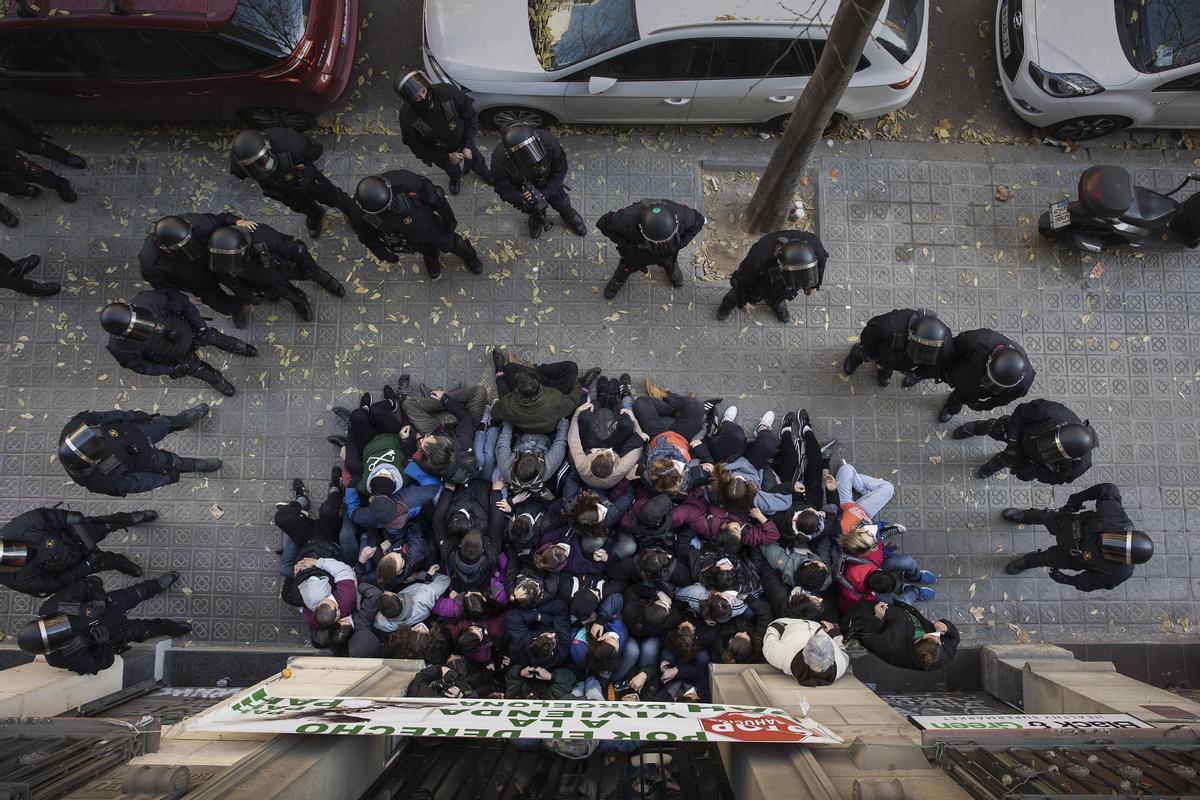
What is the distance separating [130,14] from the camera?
6.12 meters

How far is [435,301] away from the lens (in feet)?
23.6

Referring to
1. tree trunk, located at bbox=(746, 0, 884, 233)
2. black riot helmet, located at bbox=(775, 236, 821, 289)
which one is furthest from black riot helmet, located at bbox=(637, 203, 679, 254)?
tree trunk, located at bbox=(746, 0, 884, 233)

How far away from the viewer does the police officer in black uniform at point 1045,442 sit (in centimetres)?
531

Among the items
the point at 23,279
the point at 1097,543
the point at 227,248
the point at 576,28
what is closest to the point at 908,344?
the point at 1097,543

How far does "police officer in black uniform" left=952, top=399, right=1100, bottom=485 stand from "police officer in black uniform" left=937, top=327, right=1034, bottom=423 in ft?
0.81

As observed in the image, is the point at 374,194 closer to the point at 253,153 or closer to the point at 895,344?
the point at 253,153

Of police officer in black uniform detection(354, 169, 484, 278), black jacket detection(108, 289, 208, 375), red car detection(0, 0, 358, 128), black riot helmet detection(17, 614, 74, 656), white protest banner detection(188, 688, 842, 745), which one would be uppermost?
red car detection(0, 0, 358, 128)

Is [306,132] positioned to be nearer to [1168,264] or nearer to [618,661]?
[618,661]

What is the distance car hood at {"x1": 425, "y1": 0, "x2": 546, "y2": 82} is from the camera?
6625 millimetres

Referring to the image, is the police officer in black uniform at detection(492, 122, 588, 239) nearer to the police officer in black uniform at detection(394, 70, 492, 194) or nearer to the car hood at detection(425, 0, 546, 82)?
the police officer in black uniform at detection(394, 70, 492, 194)

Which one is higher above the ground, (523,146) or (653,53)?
(653,53)

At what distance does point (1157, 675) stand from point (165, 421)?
979 centimetres

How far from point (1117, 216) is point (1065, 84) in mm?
1414

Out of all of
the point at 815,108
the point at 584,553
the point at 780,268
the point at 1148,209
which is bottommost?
the point at 584,553
